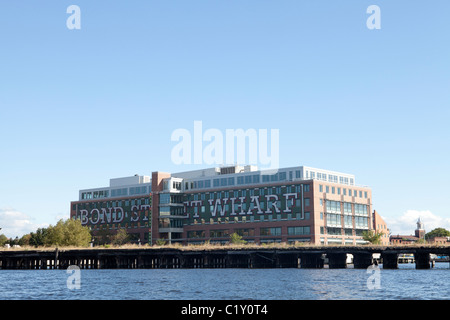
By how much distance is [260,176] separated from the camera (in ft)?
586

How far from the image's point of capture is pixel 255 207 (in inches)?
6900

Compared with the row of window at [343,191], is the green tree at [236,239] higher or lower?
lower

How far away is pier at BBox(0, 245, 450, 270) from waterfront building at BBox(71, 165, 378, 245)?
29075 millimetres

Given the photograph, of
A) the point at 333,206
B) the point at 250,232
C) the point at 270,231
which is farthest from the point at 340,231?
the point at 250,232

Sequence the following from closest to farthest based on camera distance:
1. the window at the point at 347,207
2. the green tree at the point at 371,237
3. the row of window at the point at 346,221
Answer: the green tree at the point at 371,237
the row of window at the point at 346,221
the window at the point at 347,207

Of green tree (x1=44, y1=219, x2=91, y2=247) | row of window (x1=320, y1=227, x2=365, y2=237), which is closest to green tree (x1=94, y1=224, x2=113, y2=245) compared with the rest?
green tree (x1=44, y1=219, x2=91, y2=247)

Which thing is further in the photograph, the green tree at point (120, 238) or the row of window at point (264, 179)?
the green tree at point (120, 238)

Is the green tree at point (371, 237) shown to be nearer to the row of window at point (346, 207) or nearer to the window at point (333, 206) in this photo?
the window at point (333, 206)

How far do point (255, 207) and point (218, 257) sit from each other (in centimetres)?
3582

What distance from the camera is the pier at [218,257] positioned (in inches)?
4791

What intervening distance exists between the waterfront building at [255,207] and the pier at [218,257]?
29.1m

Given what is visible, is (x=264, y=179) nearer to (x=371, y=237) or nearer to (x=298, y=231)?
(x=298, y=231)

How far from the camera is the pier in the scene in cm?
12169

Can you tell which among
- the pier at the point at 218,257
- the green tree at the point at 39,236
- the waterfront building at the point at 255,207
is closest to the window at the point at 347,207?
the waterfront building at the point at 255,207
